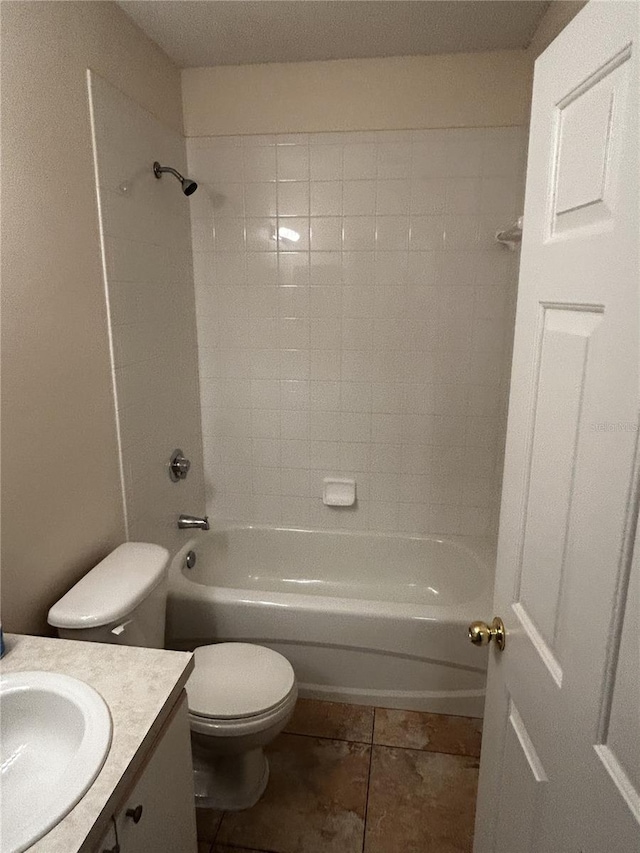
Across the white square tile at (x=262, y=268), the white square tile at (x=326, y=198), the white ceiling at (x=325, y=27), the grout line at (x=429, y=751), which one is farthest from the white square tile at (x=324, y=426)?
the white ceiling at (x=325, y=27)

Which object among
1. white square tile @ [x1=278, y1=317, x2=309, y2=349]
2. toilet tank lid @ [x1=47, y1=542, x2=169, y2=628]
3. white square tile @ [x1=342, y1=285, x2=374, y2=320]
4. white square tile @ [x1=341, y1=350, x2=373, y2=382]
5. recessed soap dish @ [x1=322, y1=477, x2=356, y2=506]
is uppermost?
white square tile @ [x1=342, y1=285, x2=374, y2=320]

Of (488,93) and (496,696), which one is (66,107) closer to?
(488,93)

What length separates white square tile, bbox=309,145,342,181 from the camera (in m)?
2.28

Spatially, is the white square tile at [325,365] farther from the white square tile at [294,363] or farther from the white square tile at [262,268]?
the white square tile at [262,268]

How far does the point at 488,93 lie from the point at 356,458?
5.21ft

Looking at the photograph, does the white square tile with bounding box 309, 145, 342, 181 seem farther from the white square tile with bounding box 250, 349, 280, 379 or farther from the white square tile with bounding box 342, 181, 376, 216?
the white square tile with bounding box 250, 349, 280, 379

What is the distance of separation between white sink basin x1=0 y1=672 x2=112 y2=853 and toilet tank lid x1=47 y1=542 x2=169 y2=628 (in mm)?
272

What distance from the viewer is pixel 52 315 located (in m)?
1.46

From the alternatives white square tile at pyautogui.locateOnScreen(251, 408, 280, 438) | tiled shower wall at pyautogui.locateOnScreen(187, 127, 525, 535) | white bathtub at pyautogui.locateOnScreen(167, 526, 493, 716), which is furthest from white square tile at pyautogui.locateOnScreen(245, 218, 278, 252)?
white bathtub at pyautogui.locateOnScreen(167, 526, 493, 716)

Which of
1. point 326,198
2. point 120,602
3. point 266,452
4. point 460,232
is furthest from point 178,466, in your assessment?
point 460,232

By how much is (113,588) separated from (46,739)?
0.46 meters

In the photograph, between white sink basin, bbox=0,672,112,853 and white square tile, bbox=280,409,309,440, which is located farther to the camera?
white square tile, bbox=280,409,309,440

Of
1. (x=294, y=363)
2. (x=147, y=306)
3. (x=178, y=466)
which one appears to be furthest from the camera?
(x=294, y=363)

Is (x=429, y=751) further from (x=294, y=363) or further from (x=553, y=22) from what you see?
(x=553, y=22)
